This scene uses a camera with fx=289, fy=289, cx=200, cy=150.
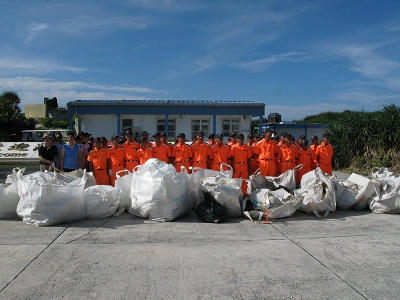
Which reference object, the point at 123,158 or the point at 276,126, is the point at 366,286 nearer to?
the point at 123,158

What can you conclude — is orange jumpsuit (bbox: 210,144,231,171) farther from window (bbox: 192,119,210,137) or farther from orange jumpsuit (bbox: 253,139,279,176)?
window (bbox: 192,119,210,137)

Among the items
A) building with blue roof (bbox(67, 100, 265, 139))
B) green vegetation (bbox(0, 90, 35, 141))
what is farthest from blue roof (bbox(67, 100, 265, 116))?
green vegetation (bbox(0, 90, 35, 141))

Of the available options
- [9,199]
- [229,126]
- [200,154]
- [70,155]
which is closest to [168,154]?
[200,154]

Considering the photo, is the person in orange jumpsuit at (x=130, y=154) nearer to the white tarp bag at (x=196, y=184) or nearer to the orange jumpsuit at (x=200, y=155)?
the orange jumpsuit at (x=200, y=155)

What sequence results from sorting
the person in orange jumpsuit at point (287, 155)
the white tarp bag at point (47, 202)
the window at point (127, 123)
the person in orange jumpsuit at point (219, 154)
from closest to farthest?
the white tarp bag at point (47, 202) → the person in orange jumpsuit at point (219, 154) → the person in orange jumpsuit at point (287, 155) → the window at point (127, 123)

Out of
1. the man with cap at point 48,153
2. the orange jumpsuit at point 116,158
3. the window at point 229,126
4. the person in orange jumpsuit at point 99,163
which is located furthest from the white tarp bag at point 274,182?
the window at point 229,126

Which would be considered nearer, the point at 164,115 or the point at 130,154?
the point at 130,154

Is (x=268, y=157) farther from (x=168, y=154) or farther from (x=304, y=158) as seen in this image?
(x=168, y=154)

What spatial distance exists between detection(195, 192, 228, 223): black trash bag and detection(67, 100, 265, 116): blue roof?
1464 centimetres

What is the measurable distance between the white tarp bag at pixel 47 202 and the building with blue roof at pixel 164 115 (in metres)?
14.7

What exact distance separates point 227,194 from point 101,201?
229cm

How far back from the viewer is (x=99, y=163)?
7398 mm

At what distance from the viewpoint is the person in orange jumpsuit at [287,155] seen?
814 centimetres

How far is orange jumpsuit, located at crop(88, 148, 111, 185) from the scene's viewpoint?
739cm
